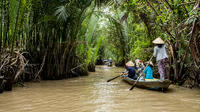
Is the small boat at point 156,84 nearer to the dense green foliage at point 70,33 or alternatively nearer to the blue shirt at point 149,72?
the blue shirt at point 149,72

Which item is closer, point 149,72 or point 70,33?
point 149,72

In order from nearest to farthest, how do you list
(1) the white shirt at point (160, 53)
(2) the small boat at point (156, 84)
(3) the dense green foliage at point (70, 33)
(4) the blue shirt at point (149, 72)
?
(2) the small boat at point (156, 84), (3) the dense green foliage at point (70, 33), (1) the white shirt at point (160, 53), (4) the blue shirt at point (149, 72)

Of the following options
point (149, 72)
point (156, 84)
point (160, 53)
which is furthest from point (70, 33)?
point (156, 84)

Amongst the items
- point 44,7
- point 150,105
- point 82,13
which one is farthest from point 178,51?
point 44,7

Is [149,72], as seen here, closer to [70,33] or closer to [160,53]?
[160,53]

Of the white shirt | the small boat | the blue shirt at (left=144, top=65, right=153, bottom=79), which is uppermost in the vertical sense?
the white shirt

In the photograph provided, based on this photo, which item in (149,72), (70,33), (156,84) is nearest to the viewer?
(156,84)

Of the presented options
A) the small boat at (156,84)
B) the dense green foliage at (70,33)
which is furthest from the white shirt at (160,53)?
the small boat at (156,84)

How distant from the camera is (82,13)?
6961 mm

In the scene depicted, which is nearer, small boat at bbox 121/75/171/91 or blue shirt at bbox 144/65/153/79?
small boat at bbox 121/75/171/91

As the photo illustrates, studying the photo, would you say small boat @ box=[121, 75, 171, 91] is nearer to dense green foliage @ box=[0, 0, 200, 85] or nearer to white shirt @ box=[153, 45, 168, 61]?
white shirt @ box=[153, 45, 168, 61]

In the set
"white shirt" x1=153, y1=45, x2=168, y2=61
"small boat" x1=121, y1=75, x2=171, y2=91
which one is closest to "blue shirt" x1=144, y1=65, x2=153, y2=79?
"white shirt" x1=153, y1=45, x2=168, y2=61

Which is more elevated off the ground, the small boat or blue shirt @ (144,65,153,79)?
blue shirt @ (144,65,153,79)

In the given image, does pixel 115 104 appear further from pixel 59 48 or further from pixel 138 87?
pixel 59 48
